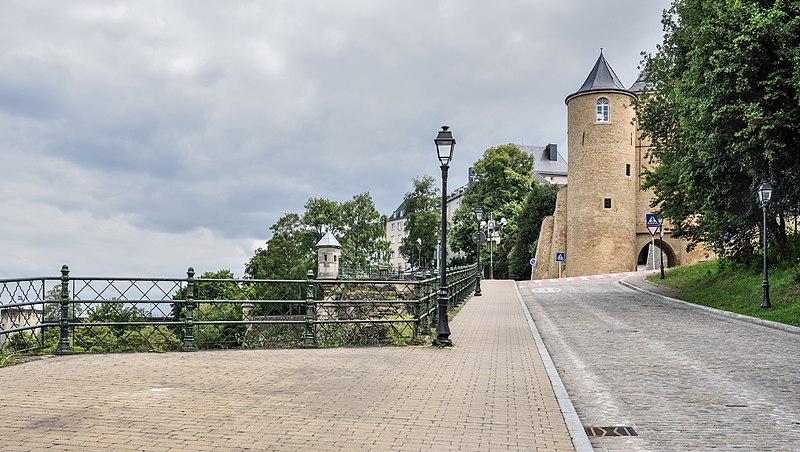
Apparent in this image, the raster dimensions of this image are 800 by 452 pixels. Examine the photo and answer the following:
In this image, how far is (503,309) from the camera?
20.4 metres

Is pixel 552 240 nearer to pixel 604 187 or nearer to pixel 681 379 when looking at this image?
pixel 604 187

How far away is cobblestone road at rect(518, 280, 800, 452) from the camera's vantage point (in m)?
5.96

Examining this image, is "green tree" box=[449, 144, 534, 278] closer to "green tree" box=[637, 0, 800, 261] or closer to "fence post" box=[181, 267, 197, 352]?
"green tree" box=[637, 0, 800, 261]

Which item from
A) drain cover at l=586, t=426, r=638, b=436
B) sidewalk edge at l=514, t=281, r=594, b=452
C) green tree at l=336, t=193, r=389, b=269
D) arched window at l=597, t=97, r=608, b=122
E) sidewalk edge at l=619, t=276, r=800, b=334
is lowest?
sidewalk edge at l=619, t=276, r=800, b=334

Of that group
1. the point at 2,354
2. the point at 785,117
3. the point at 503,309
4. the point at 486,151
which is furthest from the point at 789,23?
the point at 486,151

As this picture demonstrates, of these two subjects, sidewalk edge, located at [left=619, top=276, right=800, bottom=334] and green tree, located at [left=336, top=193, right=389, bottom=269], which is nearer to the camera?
sidewalk edge, located at [left=619, top=276, right=800, bottom=334]

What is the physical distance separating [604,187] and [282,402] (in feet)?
154

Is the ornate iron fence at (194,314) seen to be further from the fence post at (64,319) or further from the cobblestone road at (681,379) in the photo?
the cobblestone road at (681,379)

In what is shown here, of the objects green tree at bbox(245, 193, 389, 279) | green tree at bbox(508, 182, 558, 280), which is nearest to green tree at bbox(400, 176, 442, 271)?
green tree at bbox(245, 193, 389, 279)

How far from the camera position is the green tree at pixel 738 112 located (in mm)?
16312

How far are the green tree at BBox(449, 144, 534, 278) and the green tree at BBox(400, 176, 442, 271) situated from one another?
1393 centimetres

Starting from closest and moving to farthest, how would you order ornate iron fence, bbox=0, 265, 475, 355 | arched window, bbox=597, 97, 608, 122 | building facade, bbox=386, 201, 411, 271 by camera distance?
ornate iron fence, bbox=0, 265, 475, 355 → arched window, bbox=597, 97, 608, 122 → building facade, bbox=386, 201, 411, 271

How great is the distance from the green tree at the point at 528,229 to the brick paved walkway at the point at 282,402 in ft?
159

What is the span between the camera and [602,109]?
50312mm
